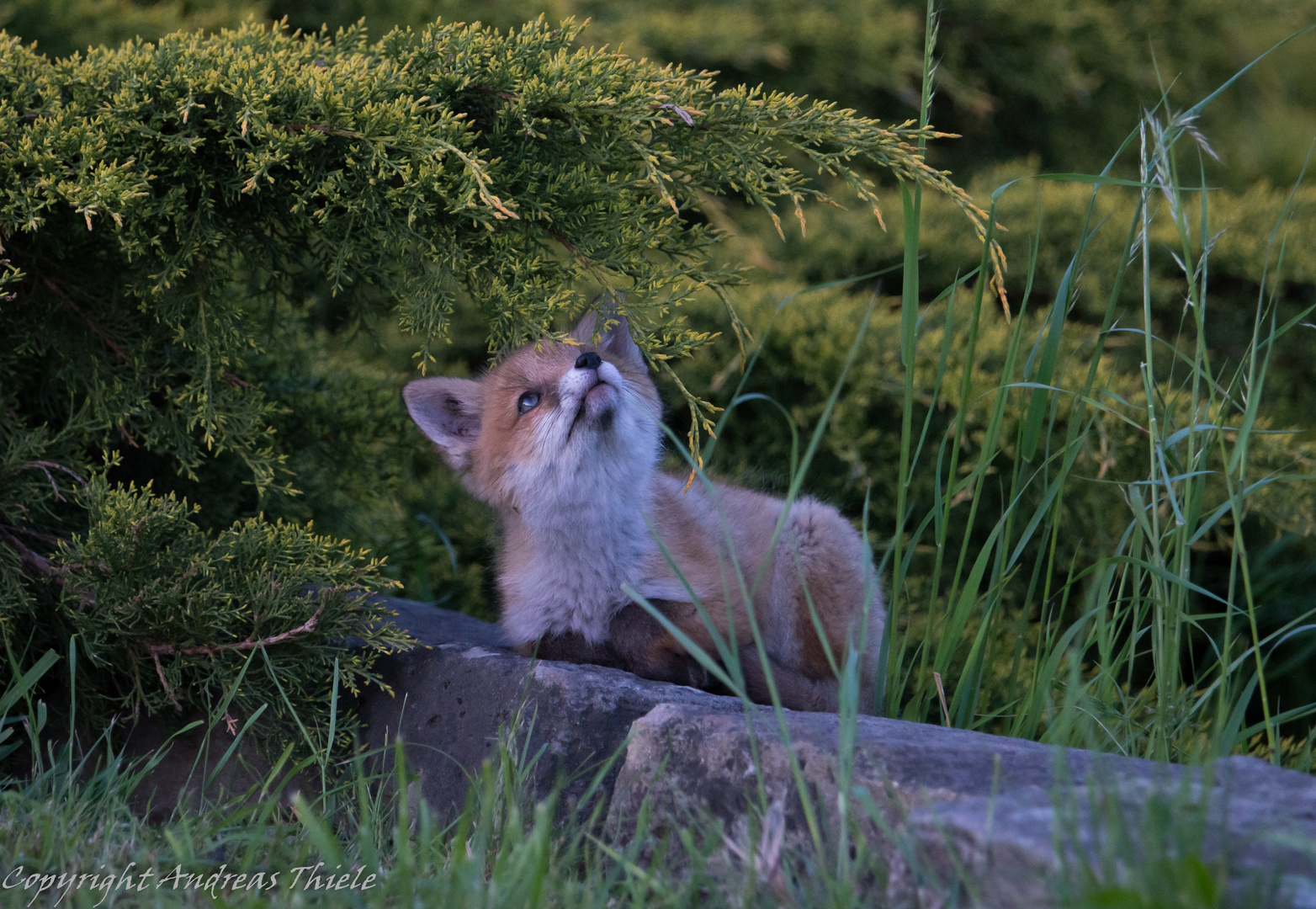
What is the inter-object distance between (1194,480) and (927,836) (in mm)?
1550

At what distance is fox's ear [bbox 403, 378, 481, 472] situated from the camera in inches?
138

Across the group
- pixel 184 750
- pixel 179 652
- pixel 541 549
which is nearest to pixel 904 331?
pixel 541 549

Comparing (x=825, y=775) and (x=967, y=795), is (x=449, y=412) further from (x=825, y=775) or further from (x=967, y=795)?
(x=967, y=795)

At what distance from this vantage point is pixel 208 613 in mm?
2766

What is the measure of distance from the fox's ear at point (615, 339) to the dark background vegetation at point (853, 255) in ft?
1.95

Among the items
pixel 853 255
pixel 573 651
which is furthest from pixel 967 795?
pixel 853 255

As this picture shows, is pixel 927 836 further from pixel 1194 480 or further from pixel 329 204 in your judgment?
pixel 329 204

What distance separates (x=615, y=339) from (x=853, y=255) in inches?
122

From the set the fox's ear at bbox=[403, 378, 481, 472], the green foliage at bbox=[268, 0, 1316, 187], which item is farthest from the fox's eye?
the green foliage at bbox=[268, 0, 1316, 187]

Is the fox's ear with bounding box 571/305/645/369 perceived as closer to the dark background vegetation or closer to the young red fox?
the young red fox

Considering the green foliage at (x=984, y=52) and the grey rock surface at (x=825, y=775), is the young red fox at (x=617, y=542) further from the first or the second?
the green foliage at (x=984, y=52)

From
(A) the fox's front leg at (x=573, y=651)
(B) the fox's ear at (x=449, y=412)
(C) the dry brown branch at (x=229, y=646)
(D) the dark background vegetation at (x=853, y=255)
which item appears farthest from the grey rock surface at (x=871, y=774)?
(D) the dark background vegetation at (x=853, y=255)

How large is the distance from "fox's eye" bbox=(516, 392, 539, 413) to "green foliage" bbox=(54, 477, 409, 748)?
666 millimetres

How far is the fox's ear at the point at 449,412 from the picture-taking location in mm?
3502
